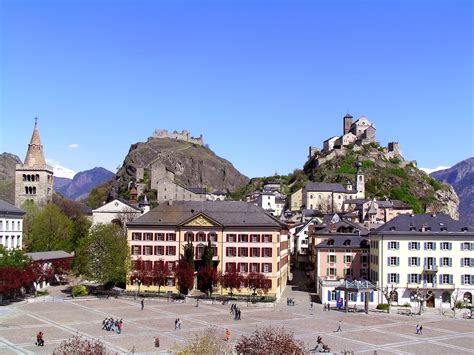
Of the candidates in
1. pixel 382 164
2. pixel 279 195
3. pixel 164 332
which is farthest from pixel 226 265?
pixel 382 164

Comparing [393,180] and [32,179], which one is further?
[393,180]

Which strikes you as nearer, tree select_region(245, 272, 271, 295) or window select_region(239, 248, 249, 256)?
tree select_region(245, 272, 271, 295)

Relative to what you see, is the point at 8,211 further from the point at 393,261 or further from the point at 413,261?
the point at 413,261

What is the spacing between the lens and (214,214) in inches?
3516

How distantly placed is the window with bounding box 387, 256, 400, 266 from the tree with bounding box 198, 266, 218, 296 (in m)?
21.6

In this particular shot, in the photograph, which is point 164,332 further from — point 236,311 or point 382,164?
point 382,164

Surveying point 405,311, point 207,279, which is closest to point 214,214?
point 207,279

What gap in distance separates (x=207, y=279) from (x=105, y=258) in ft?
43.9

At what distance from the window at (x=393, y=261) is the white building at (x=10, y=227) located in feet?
174

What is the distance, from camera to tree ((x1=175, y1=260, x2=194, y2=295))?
271 ft

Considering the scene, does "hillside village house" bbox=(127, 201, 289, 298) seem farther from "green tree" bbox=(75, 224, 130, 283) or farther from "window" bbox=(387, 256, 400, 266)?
"window" bbox=(387, 256, 400, 266)

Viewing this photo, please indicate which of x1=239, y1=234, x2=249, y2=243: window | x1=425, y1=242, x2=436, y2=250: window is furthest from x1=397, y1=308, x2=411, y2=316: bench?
x1=239, y1=234, x2=249, y2=243: window

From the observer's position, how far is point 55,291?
3494 inches

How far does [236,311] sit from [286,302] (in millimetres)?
16937
